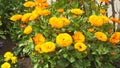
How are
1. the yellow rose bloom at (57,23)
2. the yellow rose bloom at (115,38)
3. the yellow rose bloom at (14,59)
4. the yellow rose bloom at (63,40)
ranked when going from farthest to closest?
the yellow rose bloom at (14,59) → the yellow rose bloom at (115,38) → the yellow rose bloom at (57,23) → the yellow rose bloom at (63,40)

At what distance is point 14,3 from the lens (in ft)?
17.5

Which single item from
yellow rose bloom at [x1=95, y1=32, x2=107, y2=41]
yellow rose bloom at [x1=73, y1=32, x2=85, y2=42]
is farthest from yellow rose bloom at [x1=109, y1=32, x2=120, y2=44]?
yellow rose bloom at [x1=73, y1=32, x2=85, y2=42]

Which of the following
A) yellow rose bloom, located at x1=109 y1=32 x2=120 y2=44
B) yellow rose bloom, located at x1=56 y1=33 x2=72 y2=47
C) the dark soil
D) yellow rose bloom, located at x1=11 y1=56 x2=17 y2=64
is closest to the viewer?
yellow rose bloom, located at x1=56 y1=33 x2=72 y2=47

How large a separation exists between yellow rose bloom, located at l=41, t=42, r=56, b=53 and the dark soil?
0.94 m

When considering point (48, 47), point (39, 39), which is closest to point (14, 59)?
point (39, 39)

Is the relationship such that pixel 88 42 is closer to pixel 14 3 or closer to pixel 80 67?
pixel 80 67

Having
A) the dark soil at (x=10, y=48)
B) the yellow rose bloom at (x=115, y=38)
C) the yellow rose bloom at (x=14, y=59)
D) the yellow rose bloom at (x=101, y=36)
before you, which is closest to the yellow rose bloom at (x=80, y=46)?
the yellow rose bloom at (x=101, y=36)

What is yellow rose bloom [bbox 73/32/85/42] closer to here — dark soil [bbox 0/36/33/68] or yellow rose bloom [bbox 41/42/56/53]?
yellow rose bloom [bbox 41/42/56/53]

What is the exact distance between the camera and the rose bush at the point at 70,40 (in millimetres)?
3494

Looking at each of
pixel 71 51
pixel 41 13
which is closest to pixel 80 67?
pixel 71 51

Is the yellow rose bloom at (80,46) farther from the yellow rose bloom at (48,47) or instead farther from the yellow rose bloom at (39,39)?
the yellow rose bloom at (39,39)

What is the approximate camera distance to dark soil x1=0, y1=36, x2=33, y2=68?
4.36 metres

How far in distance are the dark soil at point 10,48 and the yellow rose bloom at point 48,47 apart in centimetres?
94

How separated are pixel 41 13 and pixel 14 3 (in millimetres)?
1700
